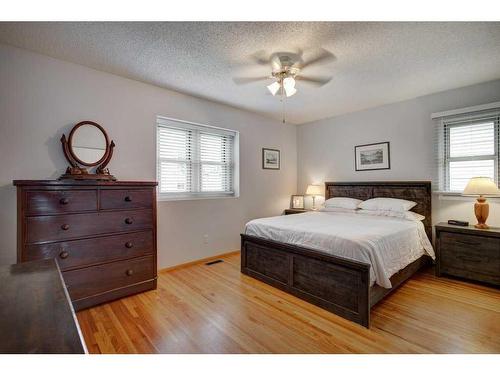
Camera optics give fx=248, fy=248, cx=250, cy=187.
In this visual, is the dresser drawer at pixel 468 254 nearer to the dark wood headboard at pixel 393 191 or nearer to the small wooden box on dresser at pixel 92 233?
the dark wood headboard at pixel 393 191

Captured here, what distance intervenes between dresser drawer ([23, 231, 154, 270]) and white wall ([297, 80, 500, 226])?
11.0ft

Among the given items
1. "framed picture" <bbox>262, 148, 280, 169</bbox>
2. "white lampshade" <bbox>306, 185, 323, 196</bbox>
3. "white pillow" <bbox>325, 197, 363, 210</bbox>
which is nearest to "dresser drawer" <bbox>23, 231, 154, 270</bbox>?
"framed picture" <bbox>262, 148, 280, 169</bbox>

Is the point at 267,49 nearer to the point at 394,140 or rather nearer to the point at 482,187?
the point at 394,140

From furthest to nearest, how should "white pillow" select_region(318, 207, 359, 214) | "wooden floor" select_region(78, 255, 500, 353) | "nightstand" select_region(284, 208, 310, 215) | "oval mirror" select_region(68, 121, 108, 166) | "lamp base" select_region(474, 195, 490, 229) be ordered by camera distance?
1. "nightstand" select_region(284, 208, 310, 215)
2. "white pillow" select_region(318, 207, 359, 214)
3. "lamp base" select_region(474, 195, 490, 229)
4. "oval mirror" select_region(68, 121, 108, 166)
5. "wooden floor" select_region(78, 255, 500, 353)

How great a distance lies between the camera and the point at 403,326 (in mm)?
1971

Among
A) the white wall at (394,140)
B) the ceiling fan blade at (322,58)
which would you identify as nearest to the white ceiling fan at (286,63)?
the ceiling fan blade at (322,58)

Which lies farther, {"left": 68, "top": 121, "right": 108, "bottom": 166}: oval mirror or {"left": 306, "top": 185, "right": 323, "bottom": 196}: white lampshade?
{"left": 306, "top": 185, "right": 323, "bottom": 196}: white lampshade

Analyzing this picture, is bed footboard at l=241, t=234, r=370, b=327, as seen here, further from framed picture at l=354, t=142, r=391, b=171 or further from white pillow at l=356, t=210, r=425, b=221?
framed picture at l=354, t=142, r=391, b=171

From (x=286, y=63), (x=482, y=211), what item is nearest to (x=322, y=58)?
(x=286, y=63)

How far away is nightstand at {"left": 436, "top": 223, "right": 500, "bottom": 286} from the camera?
103 inches

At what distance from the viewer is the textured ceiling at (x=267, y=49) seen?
1942mm

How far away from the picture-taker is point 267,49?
2.22 metres

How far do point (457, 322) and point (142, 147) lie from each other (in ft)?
11.7
